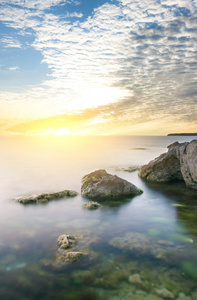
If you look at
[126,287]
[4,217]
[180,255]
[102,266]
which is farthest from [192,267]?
[4,217]

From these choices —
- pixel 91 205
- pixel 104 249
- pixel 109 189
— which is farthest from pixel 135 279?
pixel 109 189

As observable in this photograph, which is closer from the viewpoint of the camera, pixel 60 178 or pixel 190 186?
pixel 190 186

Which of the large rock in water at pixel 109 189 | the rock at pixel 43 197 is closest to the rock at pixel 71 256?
the rock at pixel 43 197

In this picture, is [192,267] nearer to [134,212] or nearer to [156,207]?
[134,212]

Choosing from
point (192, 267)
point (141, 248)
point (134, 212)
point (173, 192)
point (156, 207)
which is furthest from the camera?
point (173, 192)

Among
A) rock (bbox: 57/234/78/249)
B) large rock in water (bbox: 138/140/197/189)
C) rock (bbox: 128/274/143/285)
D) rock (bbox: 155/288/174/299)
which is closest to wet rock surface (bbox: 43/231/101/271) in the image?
rock (bbox: 57/234/78/249)

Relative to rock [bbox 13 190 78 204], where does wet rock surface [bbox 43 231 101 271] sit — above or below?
below

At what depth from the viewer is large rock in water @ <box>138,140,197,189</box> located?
18781 millimetres

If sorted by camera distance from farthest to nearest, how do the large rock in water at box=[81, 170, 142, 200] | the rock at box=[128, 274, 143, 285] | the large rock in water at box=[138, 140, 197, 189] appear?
the large rock in water at box=[138, 140, 197, 189] → the large rock in water at box=[81, 170, 142, 200] → the rock at box=[128, 274, 143, 285]

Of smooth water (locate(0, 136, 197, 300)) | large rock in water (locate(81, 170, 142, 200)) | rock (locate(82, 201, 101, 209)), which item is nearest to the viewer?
smooth water (locate(0, 136, 197, 300))

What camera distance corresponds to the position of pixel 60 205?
15.4 m

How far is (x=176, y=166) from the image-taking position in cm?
2281

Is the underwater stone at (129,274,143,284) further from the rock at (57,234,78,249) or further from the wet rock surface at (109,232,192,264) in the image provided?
the rock at (57,234,78,249)

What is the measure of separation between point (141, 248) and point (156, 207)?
6.30 meters
